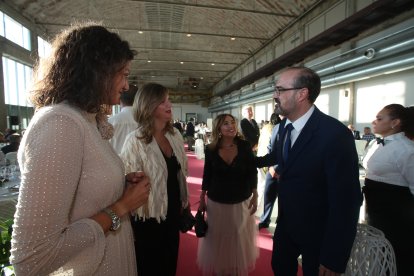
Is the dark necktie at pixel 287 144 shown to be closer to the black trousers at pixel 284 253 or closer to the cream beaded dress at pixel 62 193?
the black trousers at pixel 284 253

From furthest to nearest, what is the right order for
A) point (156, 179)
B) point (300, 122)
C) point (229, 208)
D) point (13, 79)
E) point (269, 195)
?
point (13, 79), point (269, 195), point (229, 208), point (156, 179), point (300, 122)

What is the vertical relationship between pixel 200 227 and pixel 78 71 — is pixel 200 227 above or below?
below

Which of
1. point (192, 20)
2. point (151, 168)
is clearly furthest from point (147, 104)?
point (192, 20)

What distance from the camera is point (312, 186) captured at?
1.53 meters

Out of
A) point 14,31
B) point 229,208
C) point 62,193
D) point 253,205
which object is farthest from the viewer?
point 14,31

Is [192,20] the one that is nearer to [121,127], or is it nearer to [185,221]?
[121,127]

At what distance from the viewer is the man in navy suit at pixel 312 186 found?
55.3 inches

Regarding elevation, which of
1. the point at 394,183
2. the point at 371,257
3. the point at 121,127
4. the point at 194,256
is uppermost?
the point at 121,127

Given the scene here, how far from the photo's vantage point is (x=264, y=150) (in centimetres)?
426

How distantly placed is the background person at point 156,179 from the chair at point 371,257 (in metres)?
1.15

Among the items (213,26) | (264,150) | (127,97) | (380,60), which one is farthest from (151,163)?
(213,26)

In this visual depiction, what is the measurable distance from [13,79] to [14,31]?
1.67 meters

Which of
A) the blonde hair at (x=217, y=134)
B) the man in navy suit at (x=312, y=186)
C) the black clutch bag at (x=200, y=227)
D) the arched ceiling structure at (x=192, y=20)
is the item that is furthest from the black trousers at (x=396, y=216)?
the arched ceiling structure at (x=192, y=20)

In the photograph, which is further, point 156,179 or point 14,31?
point 14,31
